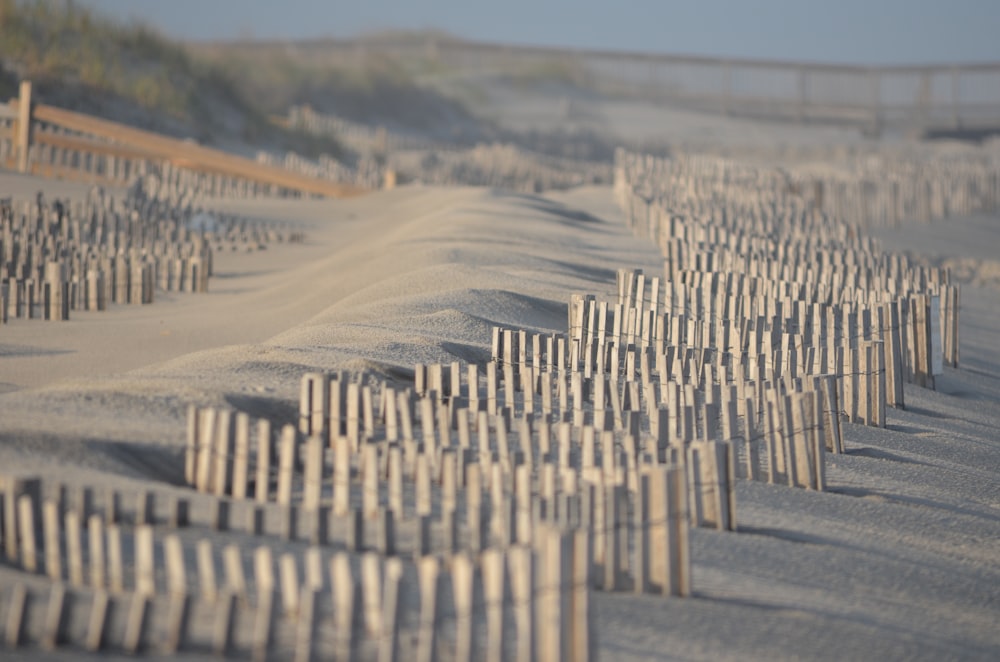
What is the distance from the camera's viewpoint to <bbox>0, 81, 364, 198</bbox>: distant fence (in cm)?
1468

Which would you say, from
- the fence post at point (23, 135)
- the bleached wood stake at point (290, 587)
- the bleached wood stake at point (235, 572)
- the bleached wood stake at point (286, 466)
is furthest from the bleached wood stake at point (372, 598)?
the fence post at point (23, 135)

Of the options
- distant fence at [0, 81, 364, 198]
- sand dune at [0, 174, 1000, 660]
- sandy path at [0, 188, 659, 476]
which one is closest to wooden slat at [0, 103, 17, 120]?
distant fence at [0, 81, 364, 198]

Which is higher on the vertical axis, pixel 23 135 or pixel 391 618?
pixel 23 135

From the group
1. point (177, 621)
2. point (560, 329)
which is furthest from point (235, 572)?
point (560, 329)

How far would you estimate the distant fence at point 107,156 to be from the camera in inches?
578

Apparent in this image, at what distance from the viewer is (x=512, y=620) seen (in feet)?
11.6

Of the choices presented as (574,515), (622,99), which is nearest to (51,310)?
(574,515)

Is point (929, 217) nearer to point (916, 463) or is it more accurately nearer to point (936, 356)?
point (936, 356)

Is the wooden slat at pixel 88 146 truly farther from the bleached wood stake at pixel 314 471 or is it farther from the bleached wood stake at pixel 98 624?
the bleached wood stake at pixel 98 624

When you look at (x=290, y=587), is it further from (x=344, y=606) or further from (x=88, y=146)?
(x=88, y=146)

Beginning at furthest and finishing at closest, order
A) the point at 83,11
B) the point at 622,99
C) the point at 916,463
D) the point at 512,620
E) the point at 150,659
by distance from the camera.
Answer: the point at 622,99 < the point at 83,11 < the point at 916,463 < the point at 512,620 < the point at 150,659

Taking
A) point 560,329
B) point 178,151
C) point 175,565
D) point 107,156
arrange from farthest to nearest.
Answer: point 178,151 < point 107,156 < point 560,329 < point 175,565

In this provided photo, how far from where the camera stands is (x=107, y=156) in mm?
15203

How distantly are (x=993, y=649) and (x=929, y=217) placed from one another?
15812 mm
